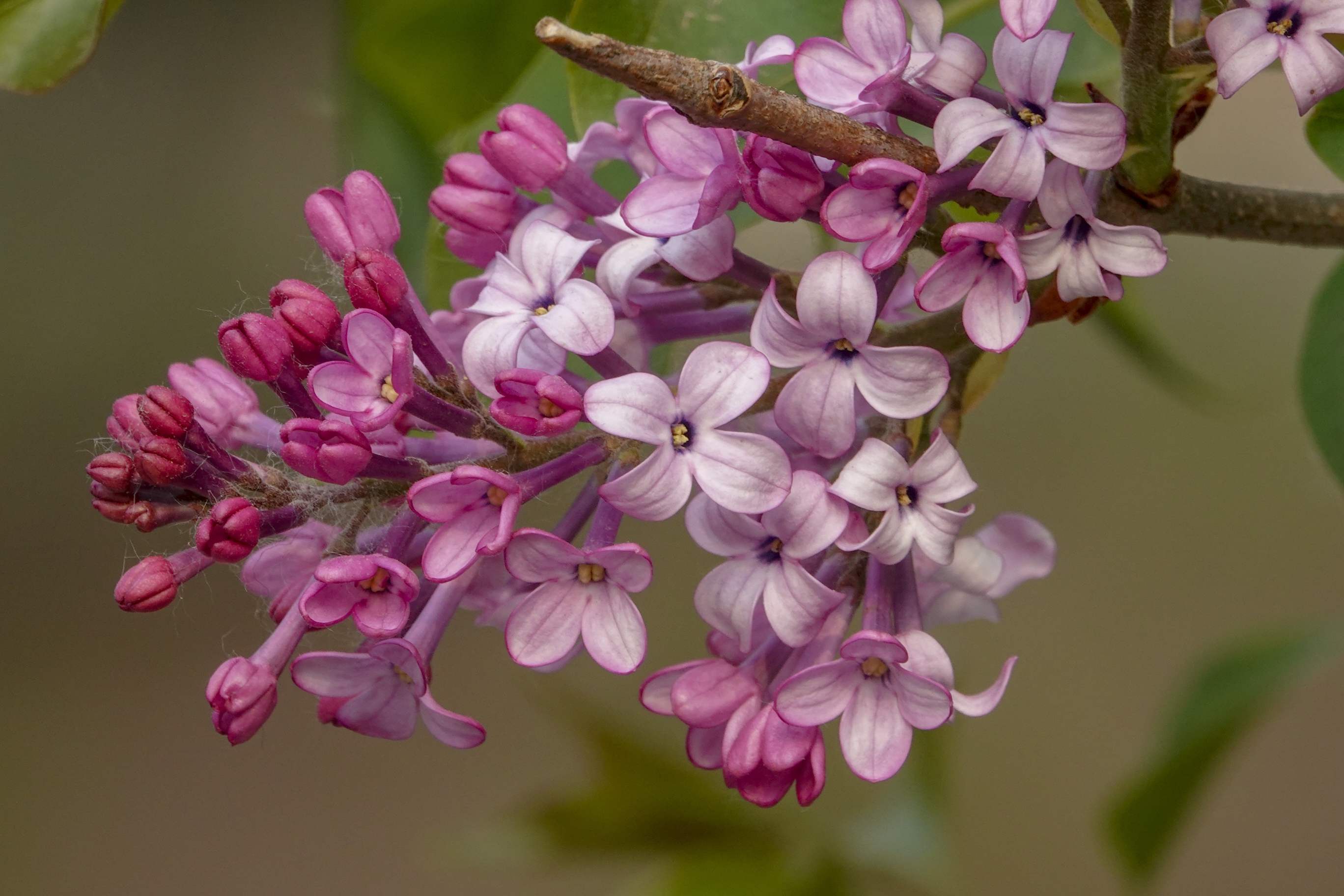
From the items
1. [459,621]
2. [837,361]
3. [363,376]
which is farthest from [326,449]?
[459,621]

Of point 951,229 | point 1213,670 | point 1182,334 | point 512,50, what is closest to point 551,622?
point 951,229

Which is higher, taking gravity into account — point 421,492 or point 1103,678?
point 421,492

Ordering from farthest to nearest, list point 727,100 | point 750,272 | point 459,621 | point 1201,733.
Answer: point 459,621 < point 1201,733 < point 750,272 < point 727,100

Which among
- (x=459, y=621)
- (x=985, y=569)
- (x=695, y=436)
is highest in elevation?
(x=695, y=436)

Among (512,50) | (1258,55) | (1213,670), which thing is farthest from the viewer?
(1213,670)

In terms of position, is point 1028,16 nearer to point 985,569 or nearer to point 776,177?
point 776,177

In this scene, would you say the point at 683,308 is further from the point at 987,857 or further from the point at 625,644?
the point at 987,857
